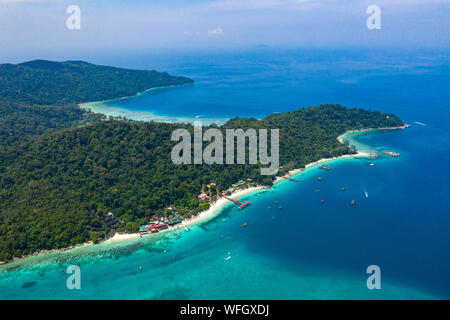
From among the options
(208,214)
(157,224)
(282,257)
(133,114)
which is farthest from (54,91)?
(282,257)

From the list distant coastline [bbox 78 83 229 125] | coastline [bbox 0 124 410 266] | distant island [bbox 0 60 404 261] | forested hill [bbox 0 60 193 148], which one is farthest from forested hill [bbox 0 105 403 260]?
distant coastline [bbox 78 83 229 125]

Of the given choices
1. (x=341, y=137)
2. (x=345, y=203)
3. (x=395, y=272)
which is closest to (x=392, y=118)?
(x=341, y=137)

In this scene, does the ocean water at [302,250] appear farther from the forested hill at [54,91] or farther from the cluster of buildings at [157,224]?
the forested hill at [54,91]

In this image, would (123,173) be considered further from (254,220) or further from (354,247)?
(354,247)

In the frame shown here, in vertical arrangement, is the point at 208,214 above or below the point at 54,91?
below

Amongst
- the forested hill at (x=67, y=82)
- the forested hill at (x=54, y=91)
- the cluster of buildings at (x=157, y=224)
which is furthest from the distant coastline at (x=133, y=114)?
the cluster of buildings at (x=157, y=224)

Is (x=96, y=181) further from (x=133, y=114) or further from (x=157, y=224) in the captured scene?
(x=133, y=114)
